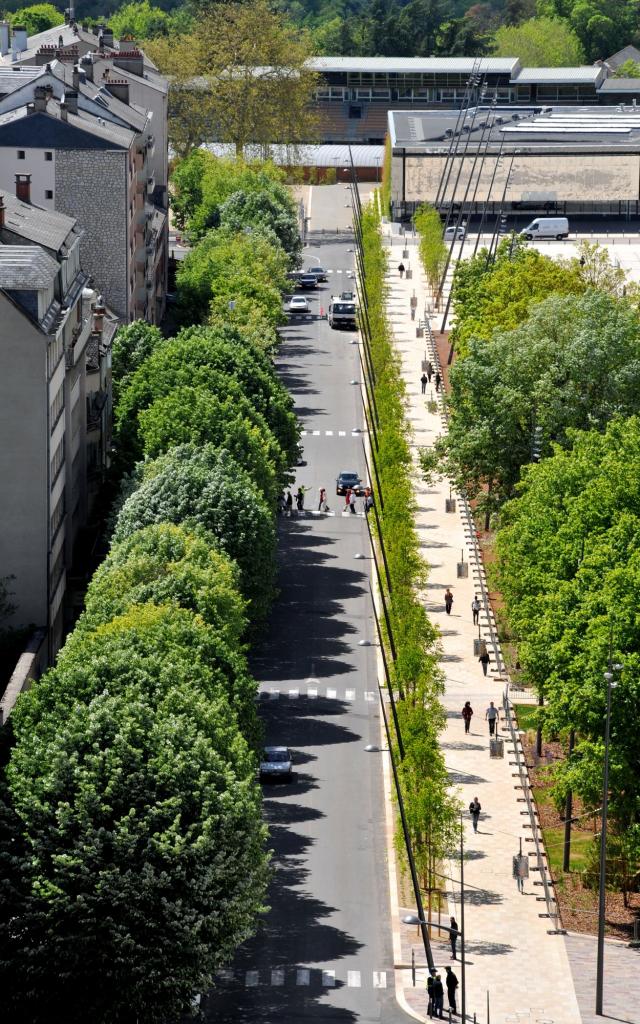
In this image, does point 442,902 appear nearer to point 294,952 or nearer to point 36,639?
point 294,952

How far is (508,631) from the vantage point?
380 ft

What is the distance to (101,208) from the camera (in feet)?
476

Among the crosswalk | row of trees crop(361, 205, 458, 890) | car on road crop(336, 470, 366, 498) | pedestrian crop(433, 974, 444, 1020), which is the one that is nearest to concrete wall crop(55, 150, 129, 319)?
car on road crop(336, 470, 366, 498)

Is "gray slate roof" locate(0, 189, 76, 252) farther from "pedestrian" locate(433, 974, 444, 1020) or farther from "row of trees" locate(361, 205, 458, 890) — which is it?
"pedestrian" locate(433, 974, 444, 1020)

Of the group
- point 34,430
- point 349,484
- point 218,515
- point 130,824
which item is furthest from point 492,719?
point 349,484

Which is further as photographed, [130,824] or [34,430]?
[34,430]

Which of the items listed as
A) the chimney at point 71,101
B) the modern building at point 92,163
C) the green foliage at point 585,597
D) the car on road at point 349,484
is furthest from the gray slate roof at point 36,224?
the chimney at point 71,101

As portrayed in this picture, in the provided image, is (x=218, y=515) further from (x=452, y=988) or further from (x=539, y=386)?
(x=452, y=988)

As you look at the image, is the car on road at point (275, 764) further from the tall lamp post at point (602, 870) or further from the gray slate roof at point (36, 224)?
the gray slate roof at point (36, 224)

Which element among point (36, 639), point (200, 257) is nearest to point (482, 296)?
point (200, 257)

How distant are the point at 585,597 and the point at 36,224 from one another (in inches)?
1554

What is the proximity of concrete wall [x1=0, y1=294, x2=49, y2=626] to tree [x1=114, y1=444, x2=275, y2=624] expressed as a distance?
372cm

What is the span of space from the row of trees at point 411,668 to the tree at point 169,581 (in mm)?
6776

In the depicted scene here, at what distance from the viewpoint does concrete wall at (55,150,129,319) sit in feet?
472
